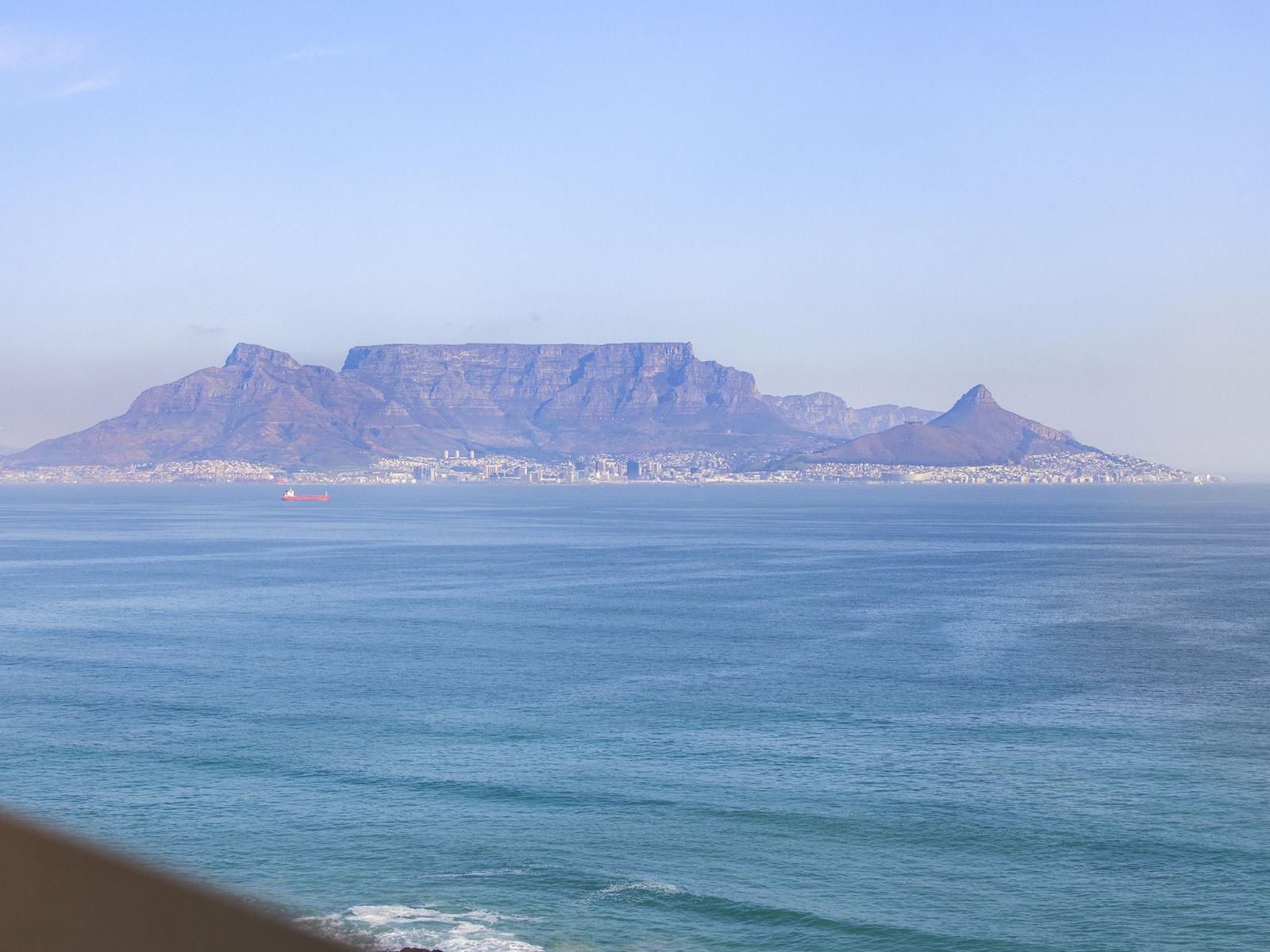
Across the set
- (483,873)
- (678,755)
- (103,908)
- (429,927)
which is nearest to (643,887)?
(483,873)

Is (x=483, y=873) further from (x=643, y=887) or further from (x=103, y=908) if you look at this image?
(x=103, y=908)

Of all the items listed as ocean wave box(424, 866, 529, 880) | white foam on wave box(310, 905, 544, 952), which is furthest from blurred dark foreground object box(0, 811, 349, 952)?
ocean wave box(424, 866, 529, 880)

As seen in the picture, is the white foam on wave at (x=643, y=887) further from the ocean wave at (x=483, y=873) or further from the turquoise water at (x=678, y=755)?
the ocean wave at (x=483, y=873)

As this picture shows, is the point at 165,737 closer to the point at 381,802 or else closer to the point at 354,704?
the point at 354,704

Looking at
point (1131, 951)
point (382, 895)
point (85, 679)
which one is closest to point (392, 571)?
point (85, 679)

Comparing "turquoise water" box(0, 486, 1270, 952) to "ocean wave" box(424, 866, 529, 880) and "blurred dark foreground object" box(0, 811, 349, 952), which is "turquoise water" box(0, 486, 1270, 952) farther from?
"blurred dark foreground object" box(0, 811, 349, 952)

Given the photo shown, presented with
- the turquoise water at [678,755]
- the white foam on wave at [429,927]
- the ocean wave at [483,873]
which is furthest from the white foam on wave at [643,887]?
the white foam on wave at [429,927]
